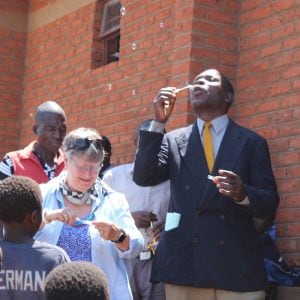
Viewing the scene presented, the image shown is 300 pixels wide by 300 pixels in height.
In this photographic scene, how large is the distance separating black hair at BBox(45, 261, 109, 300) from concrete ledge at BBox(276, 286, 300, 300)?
2578mm

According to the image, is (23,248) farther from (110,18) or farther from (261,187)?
(110,18)

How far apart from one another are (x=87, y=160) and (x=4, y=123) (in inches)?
208

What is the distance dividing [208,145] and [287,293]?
3.55 ft

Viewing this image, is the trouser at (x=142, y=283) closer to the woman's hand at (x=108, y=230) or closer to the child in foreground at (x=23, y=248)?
the woman's hand at (x=108, y=230)

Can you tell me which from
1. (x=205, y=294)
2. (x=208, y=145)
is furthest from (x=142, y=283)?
(x=208, y=145)

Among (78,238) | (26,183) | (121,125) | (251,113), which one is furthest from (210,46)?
(26,183)

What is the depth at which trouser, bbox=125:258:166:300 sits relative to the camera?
6023mm

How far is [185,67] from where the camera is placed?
6777 mm

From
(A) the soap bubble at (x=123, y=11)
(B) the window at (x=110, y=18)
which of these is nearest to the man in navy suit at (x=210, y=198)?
(A) the soap bubble at (x=123, y=11)

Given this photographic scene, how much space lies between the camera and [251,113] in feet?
21.5

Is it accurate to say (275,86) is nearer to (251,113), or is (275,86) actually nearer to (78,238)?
(251,113)

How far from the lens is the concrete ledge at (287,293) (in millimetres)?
5430

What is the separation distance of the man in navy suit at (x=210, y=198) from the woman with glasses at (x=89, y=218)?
61 centimetres

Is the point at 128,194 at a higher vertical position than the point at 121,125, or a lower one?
lower
